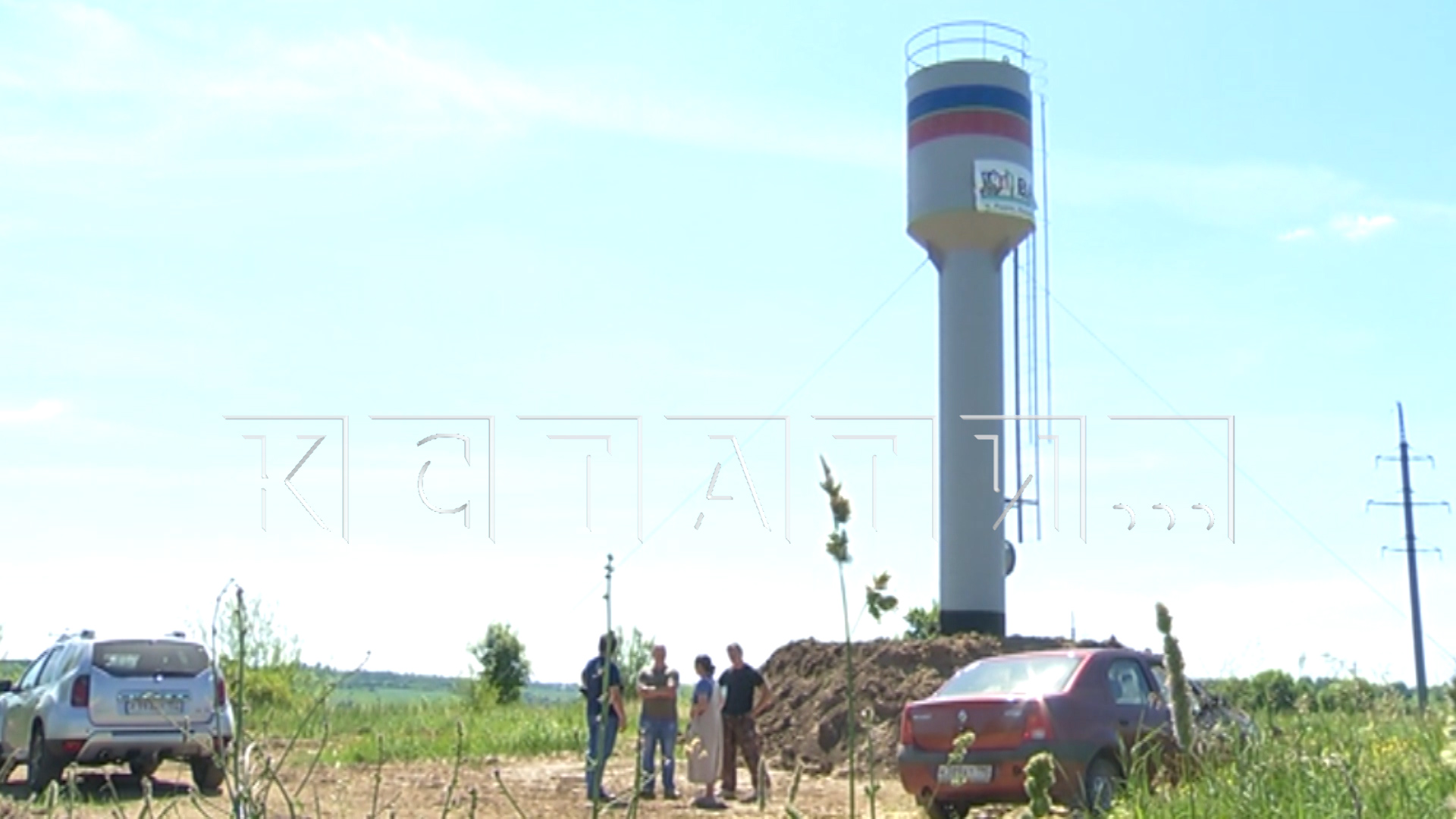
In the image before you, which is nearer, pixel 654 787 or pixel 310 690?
pixel 310 690

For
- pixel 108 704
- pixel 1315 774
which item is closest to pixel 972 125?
pixel 108 704

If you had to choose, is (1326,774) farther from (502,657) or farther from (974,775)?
(502,657)

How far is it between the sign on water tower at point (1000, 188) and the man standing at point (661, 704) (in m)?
13.2

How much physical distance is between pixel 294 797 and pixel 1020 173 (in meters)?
27.1

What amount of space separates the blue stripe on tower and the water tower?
0.02m

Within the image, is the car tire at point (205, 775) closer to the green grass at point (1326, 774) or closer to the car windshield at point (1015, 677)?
the car windshield at point (1015, 677)

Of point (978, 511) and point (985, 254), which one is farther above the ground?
point (985, 254)

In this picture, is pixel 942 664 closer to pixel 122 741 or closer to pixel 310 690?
pixel 122 741

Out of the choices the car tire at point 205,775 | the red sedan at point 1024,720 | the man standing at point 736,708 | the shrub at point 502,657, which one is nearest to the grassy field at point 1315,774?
the red sedan at point 1024,720

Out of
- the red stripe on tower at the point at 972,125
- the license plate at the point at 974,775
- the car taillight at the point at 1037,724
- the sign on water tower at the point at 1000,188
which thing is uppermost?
the red stripe on tower at the point at 972,125

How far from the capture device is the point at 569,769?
20000mm

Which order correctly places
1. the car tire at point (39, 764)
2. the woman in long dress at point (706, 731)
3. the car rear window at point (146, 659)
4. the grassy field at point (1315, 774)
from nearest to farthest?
1. the grassy field at point (1315, 774)
2. the car tire at point (39, 764)
3. the car rear window at point (146, 659)
4. the woman in long dress at point (706, 731)

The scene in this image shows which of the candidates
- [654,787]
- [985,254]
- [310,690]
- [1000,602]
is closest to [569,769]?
[654,787]

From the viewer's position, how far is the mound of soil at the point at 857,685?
21.9 metres
